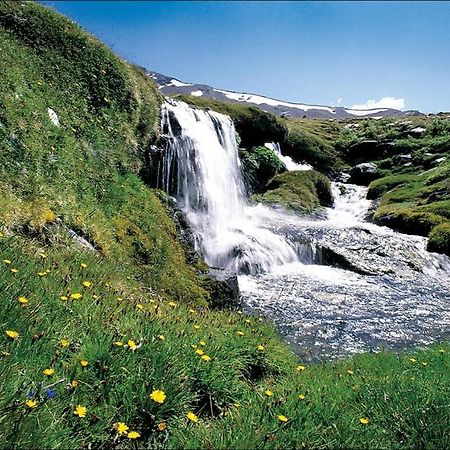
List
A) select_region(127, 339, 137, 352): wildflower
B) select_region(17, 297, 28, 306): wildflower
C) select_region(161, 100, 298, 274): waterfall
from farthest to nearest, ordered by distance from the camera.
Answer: select_region(161, 100, 298, 274): waterfall → select_region(127, 339, 137, 352): wildflower → select_region(17, 297, 28, 306): wildflower

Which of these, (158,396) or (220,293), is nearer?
(158,396)

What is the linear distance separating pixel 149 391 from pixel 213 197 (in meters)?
19.6

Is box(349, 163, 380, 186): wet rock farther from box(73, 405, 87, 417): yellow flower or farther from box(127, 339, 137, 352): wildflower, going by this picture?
box(73, 405, 87, 417): yellow flower

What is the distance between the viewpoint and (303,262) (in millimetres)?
20281

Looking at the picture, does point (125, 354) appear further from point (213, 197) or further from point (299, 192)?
point (299, 192)

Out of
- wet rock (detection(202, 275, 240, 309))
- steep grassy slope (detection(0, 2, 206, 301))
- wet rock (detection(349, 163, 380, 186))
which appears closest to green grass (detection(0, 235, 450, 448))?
steep grassy slope (detection(0, 2, 206, 301))

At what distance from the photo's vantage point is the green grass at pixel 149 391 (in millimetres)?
3314

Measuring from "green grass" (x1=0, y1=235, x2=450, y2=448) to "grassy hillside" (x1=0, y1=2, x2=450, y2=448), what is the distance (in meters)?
0.02

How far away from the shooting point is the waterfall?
18.1m

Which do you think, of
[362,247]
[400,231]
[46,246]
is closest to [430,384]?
[46,246]

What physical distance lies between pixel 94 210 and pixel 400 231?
24.7 metres

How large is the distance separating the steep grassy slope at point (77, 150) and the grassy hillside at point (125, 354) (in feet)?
0.18

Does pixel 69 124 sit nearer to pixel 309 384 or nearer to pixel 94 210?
pixel 94 210

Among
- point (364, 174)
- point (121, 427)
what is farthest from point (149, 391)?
point (364, 174)
